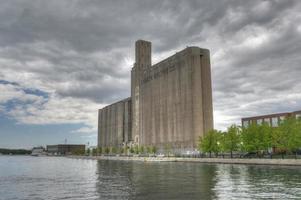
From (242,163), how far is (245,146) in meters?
10.4

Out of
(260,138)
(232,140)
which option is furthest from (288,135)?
(232,140)

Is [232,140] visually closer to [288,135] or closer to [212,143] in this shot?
[212,143]

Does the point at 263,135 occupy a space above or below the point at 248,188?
above

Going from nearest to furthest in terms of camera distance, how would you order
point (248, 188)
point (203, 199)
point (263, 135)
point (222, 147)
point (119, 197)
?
point (203, 199), point (119, 197), point (248, 188), point (263, 135), point (222, 147)

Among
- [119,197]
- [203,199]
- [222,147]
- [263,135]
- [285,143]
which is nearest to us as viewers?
[203,199]

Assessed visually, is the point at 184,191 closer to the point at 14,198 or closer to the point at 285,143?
the point at 14,198

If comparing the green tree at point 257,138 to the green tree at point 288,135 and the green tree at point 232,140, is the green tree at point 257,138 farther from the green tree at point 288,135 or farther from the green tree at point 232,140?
the green tree at point 232,140

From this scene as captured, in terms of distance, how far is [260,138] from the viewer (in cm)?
11462

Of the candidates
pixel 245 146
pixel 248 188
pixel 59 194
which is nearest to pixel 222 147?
pixel 245 146

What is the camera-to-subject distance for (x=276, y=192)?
39.1 meters

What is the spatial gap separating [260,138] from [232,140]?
46.5ft

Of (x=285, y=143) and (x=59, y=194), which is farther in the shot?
(x=285, y=143)

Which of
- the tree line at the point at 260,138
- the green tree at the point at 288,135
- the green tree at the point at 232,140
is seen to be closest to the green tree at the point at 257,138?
the tree line at the point at 260,138

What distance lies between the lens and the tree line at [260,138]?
104 meters
